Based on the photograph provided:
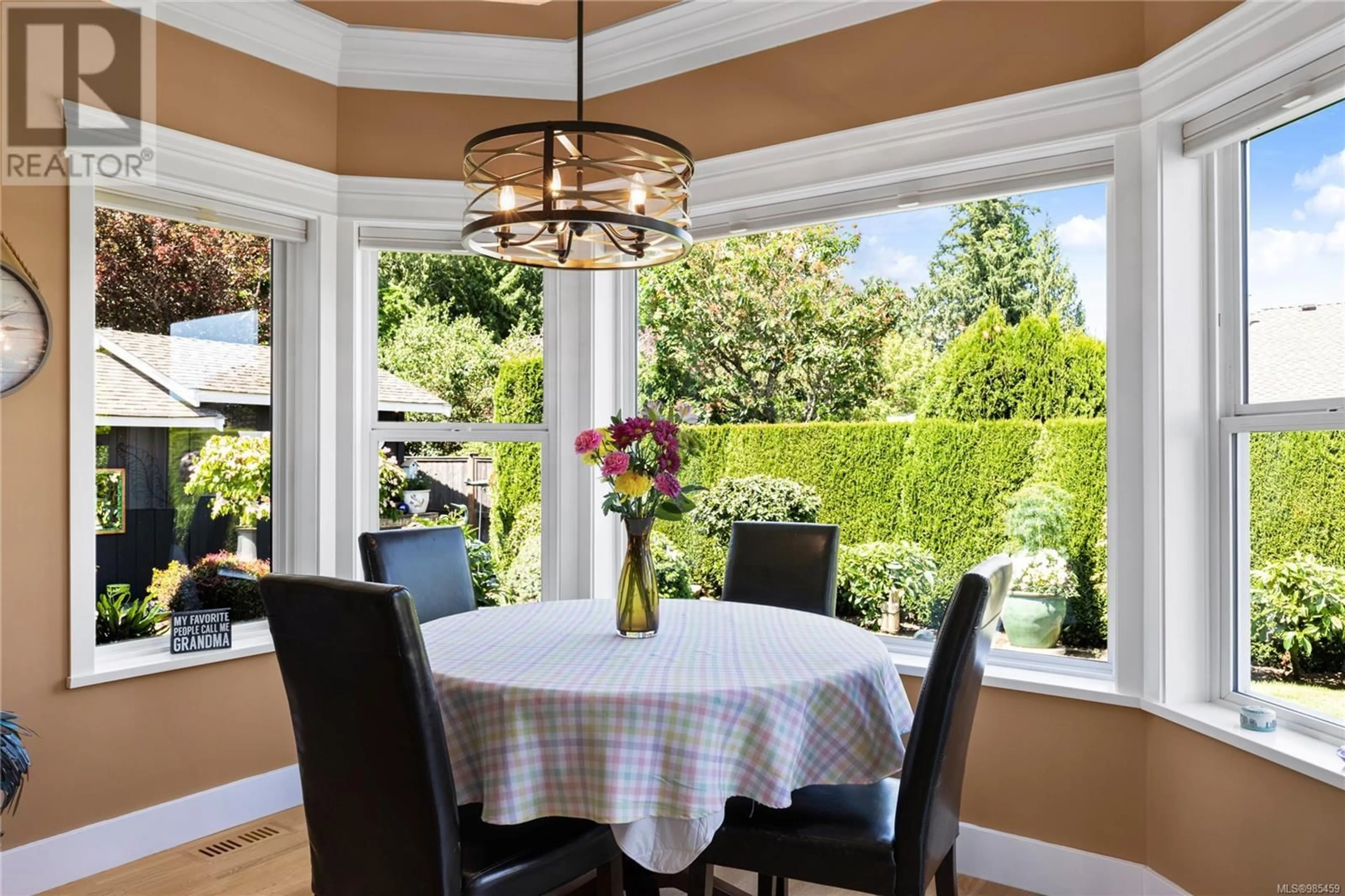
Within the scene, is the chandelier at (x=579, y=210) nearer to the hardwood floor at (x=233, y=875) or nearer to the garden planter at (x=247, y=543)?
the garden planter at (x=247, y=543)

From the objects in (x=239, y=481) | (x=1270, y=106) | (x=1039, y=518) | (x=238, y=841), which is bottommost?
(x=238, y=841)

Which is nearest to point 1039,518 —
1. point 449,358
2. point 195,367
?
point 449,358

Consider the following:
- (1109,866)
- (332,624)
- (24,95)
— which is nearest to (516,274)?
(24,95)

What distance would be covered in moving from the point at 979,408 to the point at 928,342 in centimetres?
30

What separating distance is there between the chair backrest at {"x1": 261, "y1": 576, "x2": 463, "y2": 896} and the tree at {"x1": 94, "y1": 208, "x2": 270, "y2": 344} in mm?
1826

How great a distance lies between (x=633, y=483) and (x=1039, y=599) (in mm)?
1502

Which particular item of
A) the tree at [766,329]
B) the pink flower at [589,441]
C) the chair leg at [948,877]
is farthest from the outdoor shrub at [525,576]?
the chair leg at [948,877]

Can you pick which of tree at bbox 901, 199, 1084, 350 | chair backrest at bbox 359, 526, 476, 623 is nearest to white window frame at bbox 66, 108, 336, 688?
chair backrest at bbox 359, 526, 476, 623

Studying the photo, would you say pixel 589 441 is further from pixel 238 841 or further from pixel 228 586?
pixel 238 841

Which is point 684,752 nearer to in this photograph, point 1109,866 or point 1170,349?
point 1109,866

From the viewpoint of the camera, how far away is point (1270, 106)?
6.93 feet

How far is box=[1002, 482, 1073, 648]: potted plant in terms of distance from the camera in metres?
2.77

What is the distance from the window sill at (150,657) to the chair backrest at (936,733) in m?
2.04

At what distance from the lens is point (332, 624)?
5.29 ft
